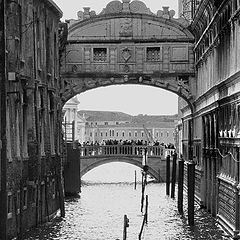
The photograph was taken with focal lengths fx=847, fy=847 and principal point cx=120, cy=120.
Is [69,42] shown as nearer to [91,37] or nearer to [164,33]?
[91,37]

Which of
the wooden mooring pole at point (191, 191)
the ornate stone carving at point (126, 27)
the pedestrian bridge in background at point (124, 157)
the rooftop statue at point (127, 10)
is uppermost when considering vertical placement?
the rooftop statue at point (127, 10)

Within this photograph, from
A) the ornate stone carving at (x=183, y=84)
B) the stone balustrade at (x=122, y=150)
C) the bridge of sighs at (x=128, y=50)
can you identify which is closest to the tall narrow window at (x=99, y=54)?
the bridge of sighs at (x=128, y=50)

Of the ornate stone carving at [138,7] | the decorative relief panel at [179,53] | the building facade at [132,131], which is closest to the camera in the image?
the ornate stone carving at [138,7]

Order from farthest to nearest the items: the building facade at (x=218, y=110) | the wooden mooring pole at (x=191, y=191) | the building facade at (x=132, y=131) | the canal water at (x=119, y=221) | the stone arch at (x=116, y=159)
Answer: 1. the building facade at (x=132, y=131)
2. the stone arch at (x=116, y=159)
3. the wooden mooring pole at (x=191, y=191)
4. the canal water at (x=119, y=221)
5. the building facade at (x=218, y=110)

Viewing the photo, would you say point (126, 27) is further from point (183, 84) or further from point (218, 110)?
point (218, 110)

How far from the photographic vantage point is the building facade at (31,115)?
2055 centimetres

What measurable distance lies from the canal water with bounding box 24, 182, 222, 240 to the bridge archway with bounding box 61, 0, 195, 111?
16.7 feet

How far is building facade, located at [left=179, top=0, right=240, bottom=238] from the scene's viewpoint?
71.9 ft

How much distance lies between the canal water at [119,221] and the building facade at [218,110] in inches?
37.1

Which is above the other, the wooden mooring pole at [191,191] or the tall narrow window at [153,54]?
the tall narrow window at [153,54]

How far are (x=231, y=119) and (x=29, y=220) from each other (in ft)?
19.7

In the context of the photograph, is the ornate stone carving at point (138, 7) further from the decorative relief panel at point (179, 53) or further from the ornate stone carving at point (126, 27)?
the decorative relief panel at point (179, 53)

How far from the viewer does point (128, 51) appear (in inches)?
1435

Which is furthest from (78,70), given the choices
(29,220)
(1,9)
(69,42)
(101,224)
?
(1,9)
